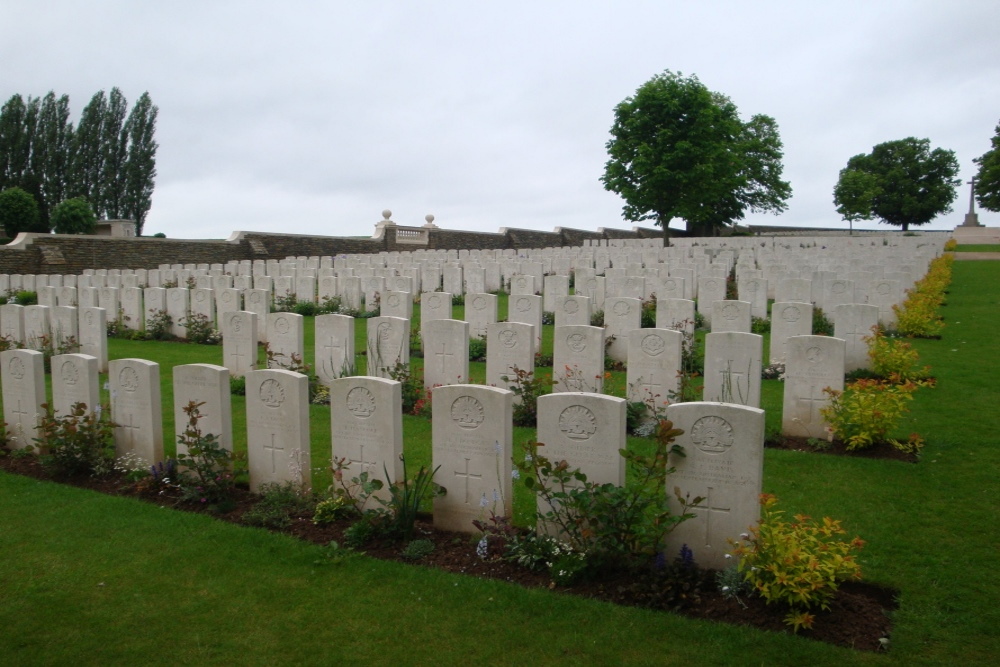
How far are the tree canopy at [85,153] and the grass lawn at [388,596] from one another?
47.9m

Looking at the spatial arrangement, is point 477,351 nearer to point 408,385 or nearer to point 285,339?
point 408,385

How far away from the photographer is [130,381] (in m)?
5.85

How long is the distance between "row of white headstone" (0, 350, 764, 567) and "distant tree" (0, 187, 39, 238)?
30596mm

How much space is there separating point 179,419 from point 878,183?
68046 mm

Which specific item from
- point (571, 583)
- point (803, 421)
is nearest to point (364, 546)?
point (571, 583)

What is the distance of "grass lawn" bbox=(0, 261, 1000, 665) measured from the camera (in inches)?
134

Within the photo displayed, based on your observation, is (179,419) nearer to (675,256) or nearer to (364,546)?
(364,546)

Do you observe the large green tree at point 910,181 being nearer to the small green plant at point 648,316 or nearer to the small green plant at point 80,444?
the small green plant at point 648,316

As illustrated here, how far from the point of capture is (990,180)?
4678 cm

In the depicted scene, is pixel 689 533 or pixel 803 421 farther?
pixel 803 421

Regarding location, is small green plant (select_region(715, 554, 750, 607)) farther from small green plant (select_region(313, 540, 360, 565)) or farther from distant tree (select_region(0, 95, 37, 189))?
distant tree (select_region(0, 95, 37, 189))

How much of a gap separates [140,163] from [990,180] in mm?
55910

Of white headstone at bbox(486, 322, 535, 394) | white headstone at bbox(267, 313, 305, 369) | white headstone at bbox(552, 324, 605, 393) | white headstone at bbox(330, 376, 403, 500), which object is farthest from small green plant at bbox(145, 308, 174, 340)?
white headstone at bbox(330, 376, 403, 500)

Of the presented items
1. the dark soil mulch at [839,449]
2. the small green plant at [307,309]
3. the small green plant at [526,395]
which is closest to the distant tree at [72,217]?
the small green plant at [307,309]
